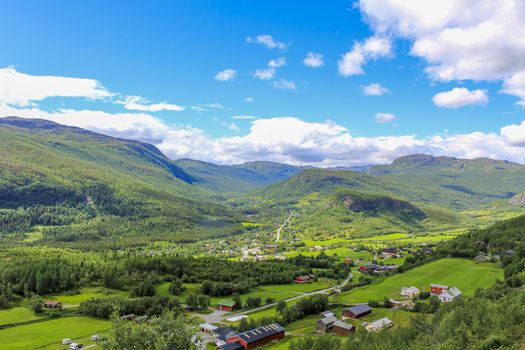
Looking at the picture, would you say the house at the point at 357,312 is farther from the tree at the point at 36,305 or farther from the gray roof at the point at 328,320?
the tree at the point at 36,305

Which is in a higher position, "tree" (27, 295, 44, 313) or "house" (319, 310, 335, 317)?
"house" (319, 310, 335, 317)

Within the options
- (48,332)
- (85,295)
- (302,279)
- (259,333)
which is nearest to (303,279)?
(302,279)

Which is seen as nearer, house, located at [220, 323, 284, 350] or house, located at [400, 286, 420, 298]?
house, located at [220, 323, 284, 350]

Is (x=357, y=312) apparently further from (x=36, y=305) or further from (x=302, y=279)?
(x=36, y=305)

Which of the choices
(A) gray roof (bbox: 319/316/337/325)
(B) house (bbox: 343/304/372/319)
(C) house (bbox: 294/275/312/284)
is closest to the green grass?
(A) gray roof (bbox: 319/316/337/325)

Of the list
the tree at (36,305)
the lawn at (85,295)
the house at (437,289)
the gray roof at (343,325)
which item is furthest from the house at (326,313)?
the tree at (36,305)

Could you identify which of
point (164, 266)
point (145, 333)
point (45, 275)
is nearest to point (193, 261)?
point (164, 266)

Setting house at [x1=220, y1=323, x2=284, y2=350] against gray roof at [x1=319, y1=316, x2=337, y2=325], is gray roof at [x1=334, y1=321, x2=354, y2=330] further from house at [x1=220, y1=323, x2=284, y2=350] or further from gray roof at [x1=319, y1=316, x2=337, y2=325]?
house at [x1=220, y1=323, x2=284, y2=350]
